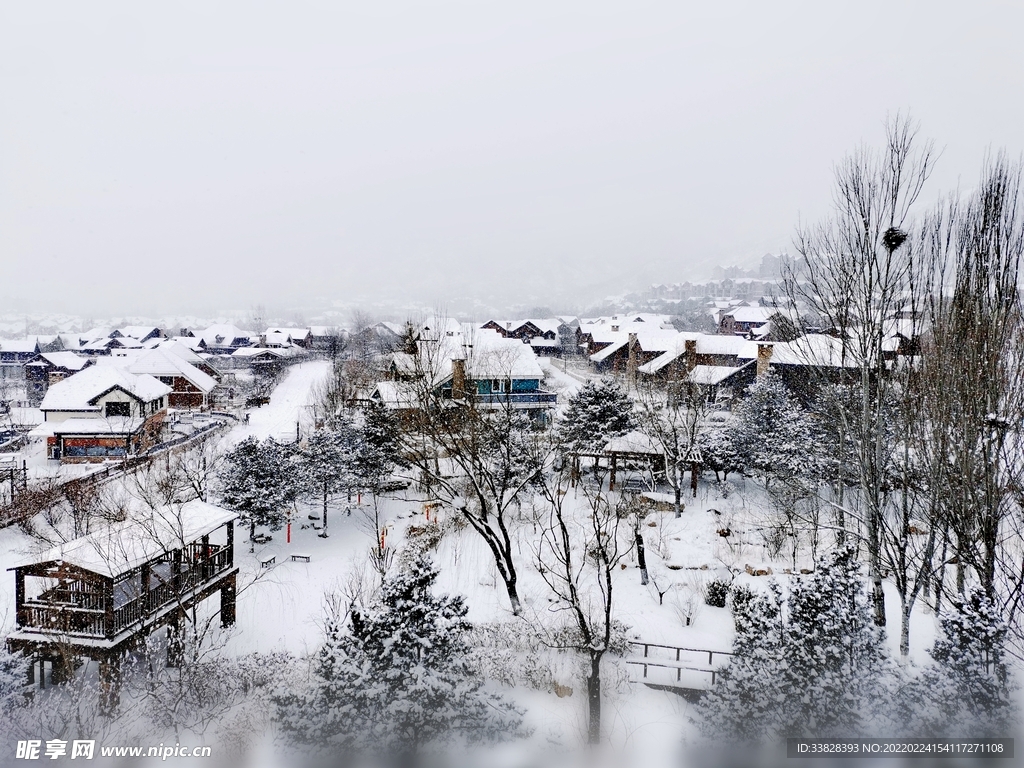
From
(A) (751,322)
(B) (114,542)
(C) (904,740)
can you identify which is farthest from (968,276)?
(A) (751,322)

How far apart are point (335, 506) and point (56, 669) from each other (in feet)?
32.0

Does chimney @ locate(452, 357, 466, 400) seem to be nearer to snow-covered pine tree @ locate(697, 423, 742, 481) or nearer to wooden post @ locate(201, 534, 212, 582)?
snow-covered pine tree @ locate(697, 423, 742, 481)

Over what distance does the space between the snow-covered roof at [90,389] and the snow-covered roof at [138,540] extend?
67.5 feet

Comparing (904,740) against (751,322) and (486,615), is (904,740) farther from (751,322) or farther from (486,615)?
(751,322)

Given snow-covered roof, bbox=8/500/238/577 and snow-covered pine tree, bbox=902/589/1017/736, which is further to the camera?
snow-covered roof, bbox=8/500/238/577

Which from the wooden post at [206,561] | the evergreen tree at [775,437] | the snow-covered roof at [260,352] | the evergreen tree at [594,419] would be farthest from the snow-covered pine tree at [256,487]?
the snow-covered roof at [260,352]

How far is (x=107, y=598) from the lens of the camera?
351 inches

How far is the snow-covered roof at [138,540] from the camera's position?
30.0 ft

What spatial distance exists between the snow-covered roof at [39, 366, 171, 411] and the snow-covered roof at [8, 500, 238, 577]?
810 inches

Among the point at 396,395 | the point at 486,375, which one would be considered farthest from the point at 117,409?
the point at 486,375

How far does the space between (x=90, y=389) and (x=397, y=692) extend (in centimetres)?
2779

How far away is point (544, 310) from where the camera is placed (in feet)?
376

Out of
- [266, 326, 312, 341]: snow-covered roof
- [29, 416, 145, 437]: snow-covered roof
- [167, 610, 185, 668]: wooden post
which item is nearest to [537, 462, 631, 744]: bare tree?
[167, 610, 185, 668]: wooden post

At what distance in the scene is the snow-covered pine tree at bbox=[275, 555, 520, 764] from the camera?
7.32 meters
